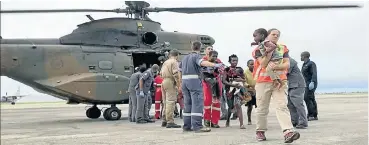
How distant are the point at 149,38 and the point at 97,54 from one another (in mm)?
1759

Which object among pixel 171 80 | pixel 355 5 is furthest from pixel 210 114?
pixel 355 5

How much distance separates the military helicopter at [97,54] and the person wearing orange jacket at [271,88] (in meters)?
5.59

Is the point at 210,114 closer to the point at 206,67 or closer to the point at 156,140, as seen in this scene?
the point at 206,67

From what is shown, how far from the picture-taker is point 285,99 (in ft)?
19.9

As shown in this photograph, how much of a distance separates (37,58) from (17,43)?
→ 1.97 feet

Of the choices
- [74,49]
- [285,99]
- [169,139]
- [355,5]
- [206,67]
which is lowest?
[169,139]

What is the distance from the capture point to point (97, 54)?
485 inches

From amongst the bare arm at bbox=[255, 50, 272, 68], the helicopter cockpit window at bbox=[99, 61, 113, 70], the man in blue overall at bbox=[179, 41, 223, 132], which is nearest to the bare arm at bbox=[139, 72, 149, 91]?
the helicopter cockpit window at bbox=[99, 61, 113, 70]

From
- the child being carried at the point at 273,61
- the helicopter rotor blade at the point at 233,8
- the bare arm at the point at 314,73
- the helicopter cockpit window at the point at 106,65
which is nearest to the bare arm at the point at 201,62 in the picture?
the child being carried at the point at 273,61

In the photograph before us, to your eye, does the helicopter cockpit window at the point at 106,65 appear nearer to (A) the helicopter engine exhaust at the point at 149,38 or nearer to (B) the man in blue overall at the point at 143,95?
(A) the helicopter engine exhaust at the point at 149,38

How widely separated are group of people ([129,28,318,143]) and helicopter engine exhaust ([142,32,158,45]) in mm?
3985

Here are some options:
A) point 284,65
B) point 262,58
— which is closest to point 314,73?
point 284,65

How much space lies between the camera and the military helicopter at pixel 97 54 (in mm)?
11211

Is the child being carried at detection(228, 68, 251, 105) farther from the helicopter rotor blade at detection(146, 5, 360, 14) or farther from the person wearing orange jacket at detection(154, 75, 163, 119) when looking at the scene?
the helicopter rotor blade at detection(146, 5, 360, 14)
